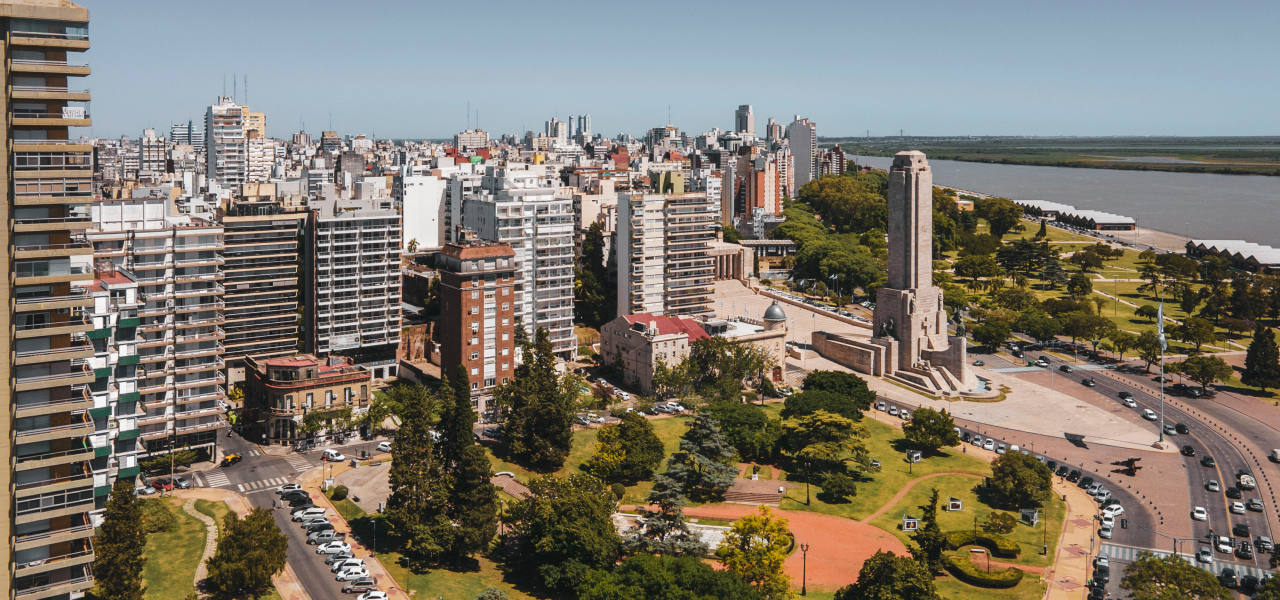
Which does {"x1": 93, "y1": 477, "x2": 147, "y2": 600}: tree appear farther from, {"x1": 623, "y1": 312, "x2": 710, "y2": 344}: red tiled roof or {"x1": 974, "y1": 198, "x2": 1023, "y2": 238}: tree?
{"x1": 974, "y1": 198, "x2": 1023, "y2": 238}: tree

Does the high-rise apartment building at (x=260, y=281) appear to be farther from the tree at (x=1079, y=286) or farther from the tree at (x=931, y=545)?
the tree at (x=1079, y=286)

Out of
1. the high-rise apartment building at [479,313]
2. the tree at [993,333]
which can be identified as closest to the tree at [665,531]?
the high-rise apartment building at [479,313]

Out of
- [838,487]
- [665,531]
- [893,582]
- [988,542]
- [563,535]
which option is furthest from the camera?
[838,487]

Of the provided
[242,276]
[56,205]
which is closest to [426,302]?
[242,276]

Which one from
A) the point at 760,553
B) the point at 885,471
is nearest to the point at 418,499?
the point at 760,553

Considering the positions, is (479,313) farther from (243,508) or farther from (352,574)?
(352,574)

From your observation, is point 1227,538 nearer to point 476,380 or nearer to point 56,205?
point 476,380
